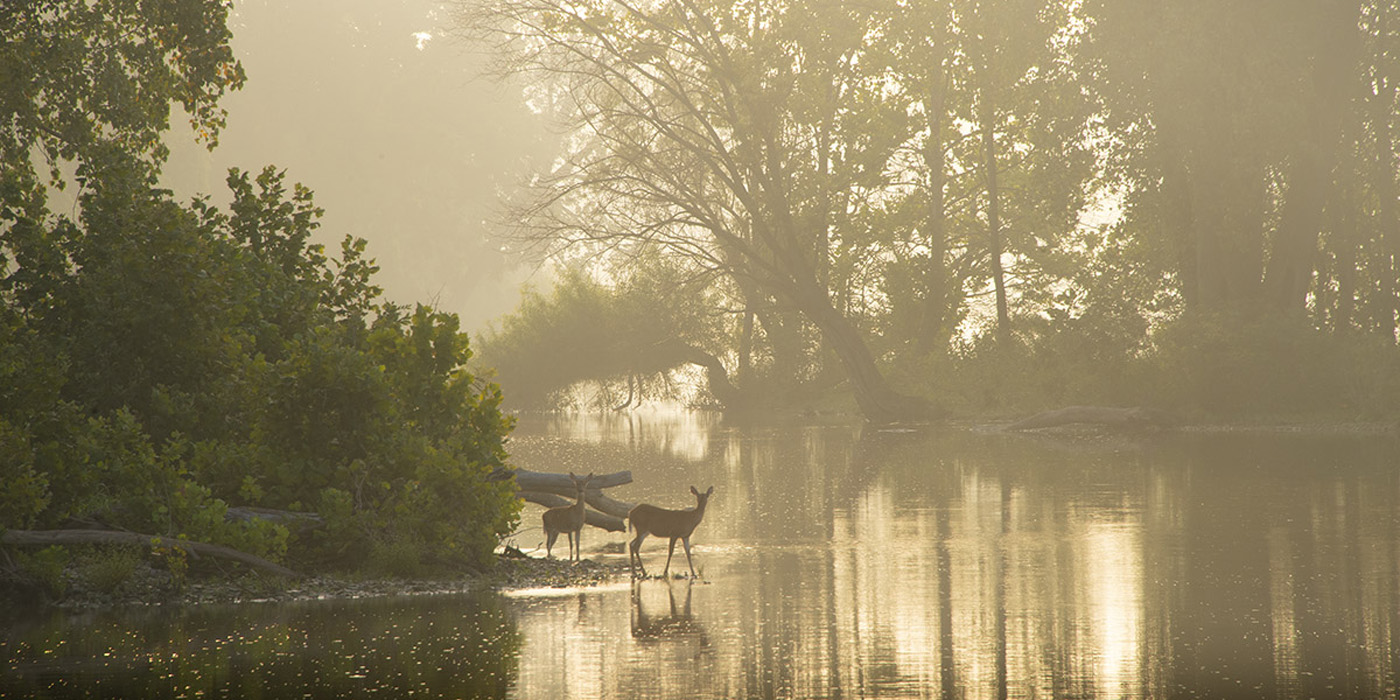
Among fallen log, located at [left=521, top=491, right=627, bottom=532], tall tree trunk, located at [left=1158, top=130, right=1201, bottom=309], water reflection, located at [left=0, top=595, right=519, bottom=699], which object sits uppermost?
tall tree trunk, located at [left=1158, top=130, right=1201, bottom=309]

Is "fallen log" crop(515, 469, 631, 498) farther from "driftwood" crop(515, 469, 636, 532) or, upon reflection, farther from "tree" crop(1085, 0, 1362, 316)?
"tree" crop(1085, 0, 1362, 316)

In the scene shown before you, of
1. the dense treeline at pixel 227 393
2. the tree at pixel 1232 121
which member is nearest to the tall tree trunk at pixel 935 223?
the tree at pixel 1232 121

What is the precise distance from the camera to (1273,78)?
3216 cm

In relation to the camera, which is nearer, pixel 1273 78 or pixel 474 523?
pixel 474 523

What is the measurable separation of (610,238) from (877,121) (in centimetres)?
1017

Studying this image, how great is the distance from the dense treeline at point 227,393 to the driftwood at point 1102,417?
20.7 meters

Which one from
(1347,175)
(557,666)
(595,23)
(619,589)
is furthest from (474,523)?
(1347,175)

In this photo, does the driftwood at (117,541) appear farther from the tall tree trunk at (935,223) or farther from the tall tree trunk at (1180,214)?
the tall tree trunk at (935,223)

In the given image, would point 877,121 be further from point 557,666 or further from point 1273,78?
point 557,666

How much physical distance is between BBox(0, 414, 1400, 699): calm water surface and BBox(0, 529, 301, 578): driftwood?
1.06 metres

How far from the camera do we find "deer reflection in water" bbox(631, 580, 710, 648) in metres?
10.3

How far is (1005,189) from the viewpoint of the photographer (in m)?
47.7

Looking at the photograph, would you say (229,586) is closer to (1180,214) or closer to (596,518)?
(596,518)

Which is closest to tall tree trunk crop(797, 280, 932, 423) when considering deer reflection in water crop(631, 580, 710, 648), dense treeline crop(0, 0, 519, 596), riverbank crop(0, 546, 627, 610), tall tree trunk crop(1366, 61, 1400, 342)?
tall tree trunk crop(1366, 61, 1400, 342)
